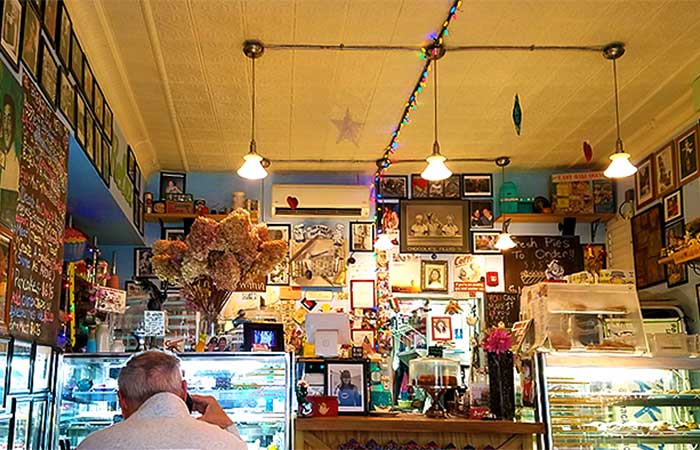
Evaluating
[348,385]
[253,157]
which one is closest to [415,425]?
[348,385]

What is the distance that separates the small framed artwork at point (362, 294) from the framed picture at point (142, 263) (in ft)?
6.83

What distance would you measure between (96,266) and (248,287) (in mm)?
1398

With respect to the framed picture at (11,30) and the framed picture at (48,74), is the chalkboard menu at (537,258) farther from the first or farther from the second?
the framed picture at (11,30)

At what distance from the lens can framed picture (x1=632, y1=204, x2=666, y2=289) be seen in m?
6.99

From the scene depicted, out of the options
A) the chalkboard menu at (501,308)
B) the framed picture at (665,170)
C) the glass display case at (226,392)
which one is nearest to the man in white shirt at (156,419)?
the glass display case at (226,392)

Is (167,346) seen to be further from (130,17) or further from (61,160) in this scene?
(130,17)

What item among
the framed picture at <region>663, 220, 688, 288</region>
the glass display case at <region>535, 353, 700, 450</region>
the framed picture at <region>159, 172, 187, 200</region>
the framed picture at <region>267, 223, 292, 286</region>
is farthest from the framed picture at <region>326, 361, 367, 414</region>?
the framed picture at <region>159, 172, 187, 200</region>

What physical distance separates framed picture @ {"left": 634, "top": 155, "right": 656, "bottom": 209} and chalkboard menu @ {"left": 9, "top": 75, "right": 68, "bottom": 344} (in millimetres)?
5221

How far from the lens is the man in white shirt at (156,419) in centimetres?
241

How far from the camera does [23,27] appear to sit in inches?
134

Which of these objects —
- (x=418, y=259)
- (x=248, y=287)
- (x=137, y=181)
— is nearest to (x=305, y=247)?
(x=418, y=259)

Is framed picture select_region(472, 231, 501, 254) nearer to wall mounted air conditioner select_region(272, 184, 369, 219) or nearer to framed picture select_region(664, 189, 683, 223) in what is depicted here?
wall mounted air conditioner select_region(272, 184, 369, 219)

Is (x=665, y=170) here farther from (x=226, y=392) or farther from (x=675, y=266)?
(x=226, y=392)

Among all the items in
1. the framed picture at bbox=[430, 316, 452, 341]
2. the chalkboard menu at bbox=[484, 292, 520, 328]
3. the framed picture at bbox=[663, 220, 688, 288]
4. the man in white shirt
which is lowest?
the man in white shirt
